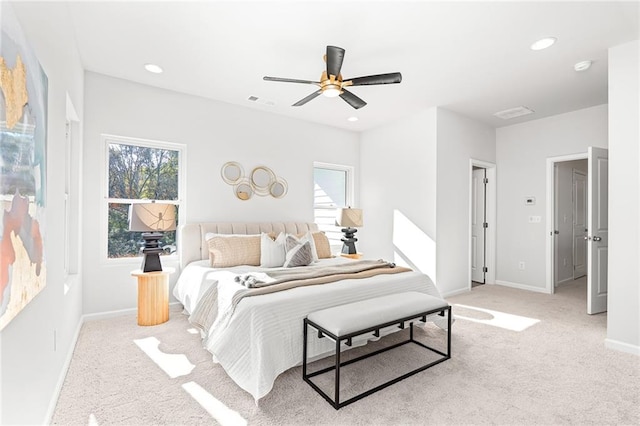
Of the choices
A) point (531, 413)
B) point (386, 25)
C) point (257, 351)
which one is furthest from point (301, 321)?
point (386, 25)

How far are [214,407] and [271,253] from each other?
6.35 feet

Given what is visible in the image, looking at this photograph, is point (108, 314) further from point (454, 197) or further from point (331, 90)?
point (454, 197)

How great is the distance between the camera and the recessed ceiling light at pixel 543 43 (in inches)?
114

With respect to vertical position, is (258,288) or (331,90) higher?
(331,90)

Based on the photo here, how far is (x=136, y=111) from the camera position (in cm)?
392

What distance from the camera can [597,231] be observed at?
384cm

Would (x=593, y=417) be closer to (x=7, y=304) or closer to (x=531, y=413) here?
(x=531, y=413)

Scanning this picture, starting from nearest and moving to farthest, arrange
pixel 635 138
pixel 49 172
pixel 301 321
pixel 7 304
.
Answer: pixel 7 304
pixel 49 172
pixel 301 321
pixel 635 138

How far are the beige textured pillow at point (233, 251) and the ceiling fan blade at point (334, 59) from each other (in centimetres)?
219

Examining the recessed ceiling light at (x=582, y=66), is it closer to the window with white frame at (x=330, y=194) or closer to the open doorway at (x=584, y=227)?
the open doorway at (x=584, y=227)

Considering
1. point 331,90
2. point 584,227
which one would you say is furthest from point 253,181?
point 584,227

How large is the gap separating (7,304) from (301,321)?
1.63m

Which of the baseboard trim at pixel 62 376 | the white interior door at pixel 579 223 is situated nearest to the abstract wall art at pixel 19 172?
the baseboard trim at pixel 62 376

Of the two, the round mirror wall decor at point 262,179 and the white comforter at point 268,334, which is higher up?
the round mirror wall decor at point 262,179
